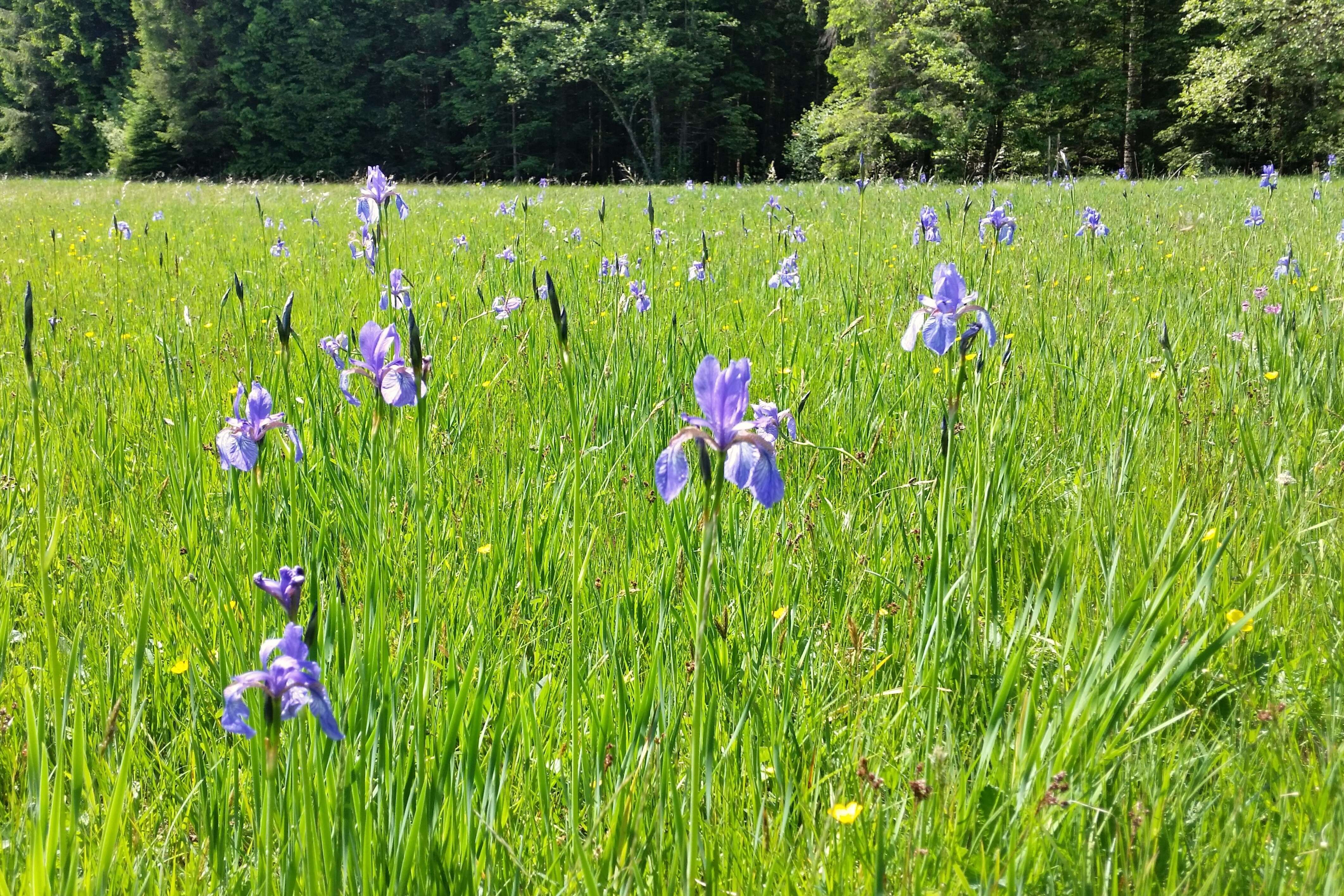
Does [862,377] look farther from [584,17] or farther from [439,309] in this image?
[584,17]

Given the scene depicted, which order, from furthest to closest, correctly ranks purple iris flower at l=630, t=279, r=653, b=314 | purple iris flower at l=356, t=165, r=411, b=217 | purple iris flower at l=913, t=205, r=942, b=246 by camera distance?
purple iris flower at l=913, t=205, r=942, b=246 → purple iris flower at l=630, t=279, r=653, b=314 → purple iris flower at l=356, t=165, r=411, b=217

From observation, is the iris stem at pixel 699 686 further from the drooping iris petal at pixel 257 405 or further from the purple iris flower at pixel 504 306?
the purple iris flower at pixel 504 306

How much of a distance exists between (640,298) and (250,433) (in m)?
2.29

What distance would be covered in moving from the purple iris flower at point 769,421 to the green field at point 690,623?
0.19 m

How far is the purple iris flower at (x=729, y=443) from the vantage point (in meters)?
0.92

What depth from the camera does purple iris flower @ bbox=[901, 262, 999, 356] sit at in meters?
1.43

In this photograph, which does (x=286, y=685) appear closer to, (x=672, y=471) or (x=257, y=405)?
(x=672, y=471)

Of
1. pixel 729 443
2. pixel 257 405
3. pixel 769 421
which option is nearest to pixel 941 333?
pixel 769 421

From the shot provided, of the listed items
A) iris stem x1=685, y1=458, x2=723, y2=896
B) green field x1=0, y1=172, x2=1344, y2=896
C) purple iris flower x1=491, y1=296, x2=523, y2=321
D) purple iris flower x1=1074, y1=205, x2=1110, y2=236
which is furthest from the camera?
purple iris flower x1=1074, y1=205, x2=1110, y2=236

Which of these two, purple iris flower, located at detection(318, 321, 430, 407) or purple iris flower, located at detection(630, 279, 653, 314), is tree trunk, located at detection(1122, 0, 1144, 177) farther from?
purple iris flower, located at detection(318, 321, 430, 407)

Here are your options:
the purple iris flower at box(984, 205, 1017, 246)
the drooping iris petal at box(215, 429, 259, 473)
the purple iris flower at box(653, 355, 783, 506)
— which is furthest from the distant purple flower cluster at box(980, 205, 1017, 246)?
the drooping iris petal at box(215, 429, 259, 473)

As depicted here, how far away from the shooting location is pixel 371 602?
1.42 m

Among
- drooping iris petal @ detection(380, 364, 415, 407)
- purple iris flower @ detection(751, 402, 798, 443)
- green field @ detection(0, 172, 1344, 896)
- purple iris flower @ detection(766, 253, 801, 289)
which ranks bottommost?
green field @ detection(0, 172, 1344, 896)

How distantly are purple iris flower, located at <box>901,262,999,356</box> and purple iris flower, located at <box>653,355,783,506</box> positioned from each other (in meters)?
0.60
